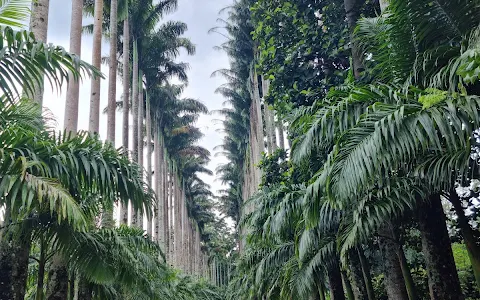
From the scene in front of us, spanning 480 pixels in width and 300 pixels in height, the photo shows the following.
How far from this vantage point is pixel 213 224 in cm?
6291

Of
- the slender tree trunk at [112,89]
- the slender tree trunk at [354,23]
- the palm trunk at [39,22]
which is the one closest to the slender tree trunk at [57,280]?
the palm trunk at [39,22]

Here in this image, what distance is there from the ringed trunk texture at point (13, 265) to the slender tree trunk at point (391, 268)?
16.0ft

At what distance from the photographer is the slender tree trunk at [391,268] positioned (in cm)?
560

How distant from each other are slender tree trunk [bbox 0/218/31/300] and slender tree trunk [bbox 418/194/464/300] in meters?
4.84

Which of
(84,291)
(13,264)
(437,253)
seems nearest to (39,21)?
(13,264)

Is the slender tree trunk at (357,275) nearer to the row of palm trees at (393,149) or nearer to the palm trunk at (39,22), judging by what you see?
the row of palm trees at (393,149)

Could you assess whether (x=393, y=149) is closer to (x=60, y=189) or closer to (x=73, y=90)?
(x=60, y=189)

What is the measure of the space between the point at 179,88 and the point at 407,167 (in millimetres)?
24066

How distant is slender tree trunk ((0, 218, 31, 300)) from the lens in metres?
4.33

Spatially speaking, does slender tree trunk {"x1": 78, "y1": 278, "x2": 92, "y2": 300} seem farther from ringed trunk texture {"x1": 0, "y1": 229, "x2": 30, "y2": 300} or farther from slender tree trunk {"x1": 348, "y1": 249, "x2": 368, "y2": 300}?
slender tree trunk {"x1": 348, "y1": 249, "x2": 368, "y2": 300}

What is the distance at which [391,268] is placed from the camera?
5707 millimetres

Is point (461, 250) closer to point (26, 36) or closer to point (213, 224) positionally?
point (26, 36)

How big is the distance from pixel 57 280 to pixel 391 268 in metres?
4.83

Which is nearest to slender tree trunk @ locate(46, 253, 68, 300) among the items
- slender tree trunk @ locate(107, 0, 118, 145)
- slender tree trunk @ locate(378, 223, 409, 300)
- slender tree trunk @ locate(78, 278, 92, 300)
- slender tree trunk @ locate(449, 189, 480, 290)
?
slender tree trunk @ locate(78, 278, 92, 300)
